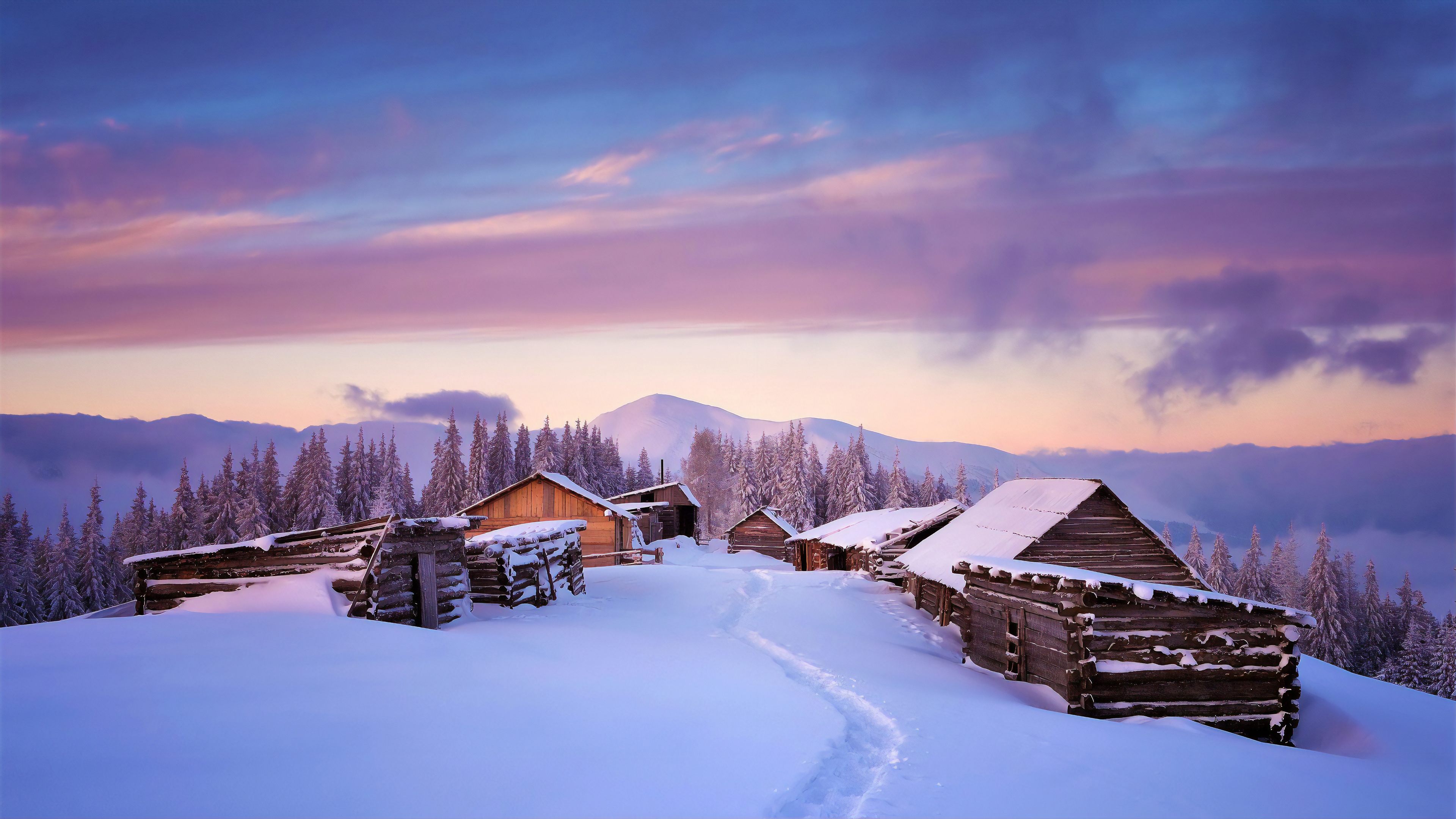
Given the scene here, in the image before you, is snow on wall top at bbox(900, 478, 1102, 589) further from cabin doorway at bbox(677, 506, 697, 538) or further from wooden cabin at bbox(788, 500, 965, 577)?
cabin doorway at bbox(677, 506, 697, 538)

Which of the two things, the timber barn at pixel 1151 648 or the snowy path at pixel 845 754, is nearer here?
the snowy path at pixel 845 754

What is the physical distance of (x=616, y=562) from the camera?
45.6m

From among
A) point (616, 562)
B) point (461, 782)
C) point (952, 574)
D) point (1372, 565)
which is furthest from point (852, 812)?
point (1372, 565)

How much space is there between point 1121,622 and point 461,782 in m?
12.7

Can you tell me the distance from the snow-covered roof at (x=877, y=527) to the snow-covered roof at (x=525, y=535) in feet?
47.6

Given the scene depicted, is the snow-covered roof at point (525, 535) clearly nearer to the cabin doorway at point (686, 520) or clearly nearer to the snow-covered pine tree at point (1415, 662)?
the cabin doorway at point (686, 520)

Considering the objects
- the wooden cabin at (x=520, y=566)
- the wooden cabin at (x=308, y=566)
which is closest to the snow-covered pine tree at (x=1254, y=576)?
the wooden cabin at (x=520, y=566)

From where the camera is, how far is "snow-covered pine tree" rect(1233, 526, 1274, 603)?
77750 millimetres

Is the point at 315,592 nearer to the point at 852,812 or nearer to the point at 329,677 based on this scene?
the point at 329,677

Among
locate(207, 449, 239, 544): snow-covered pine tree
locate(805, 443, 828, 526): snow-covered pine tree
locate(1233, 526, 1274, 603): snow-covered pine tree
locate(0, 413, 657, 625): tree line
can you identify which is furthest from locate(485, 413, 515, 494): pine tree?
locate(1233, 526, 1274, 603): snow-covered pine tree

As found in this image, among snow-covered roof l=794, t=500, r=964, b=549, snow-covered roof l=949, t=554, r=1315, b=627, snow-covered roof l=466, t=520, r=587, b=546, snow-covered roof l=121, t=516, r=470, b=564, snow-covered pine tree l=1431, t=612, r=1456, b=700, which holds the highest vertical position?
snow-covered roof l=121, t=516, r=470, b=564

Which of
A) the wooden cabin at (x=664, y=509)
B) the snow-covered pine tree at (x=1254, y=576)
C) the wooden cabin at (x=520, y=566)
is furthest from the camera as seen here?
the snow-covered pine tree at (x=1254, y=576)

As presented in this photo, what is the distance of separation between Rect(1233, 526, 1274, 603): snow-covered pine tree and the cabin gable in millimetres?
67988

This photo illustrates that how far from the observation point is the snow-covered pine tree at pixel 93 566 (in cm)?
7356
